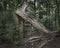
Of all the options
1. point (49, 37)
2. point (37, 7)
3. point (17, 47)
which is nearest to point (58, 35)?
point (49, 37)

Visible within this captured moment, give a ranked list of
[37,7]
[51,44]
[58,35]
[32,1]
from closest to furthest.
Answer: [32,1], [37,7], [58,35], [51,44]

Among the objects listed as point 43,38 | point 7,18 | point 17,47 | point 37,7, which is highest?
point 37,7

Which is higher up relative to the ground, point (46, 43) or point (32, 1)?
point (32, 1)

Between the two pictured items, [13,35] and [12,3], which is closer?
[12,3]

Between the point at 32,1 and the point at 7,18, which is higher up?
the point at 32,1

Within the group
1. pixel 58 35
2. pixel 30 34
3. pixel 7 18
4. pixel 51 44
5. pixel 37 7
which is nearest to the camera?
pixel 37 7

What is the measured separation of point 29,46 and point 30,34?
27 cm

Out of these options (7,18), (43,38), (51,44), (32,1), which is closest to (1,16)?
(7,18)

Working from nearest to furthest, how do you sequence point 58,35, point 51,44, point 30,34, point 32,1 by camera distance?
point 32,1 → point 58,35 → point 51,44 → point 30,34

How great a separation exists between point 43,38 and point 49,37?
0.11m

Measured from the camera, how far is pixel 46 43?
2.89 metres

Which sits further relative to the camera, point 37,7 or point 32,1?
point 37,7

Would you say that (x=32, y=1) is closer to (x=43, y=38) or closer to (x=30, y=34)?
(x=43, y=38)

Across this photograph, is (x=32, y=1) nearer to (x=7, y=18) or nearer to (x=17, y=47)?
(x=7, y=18)
